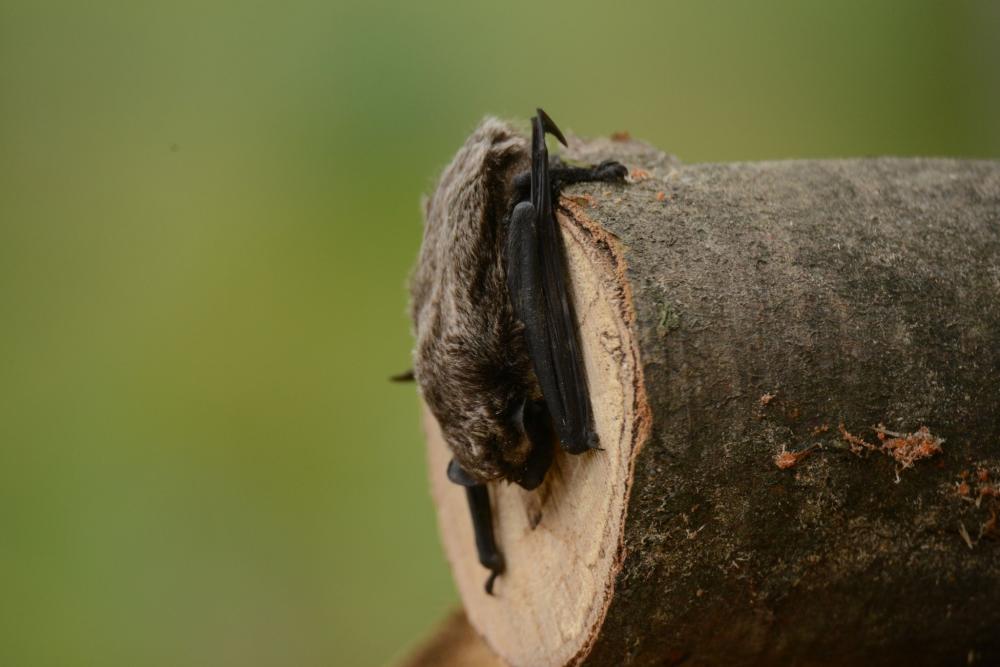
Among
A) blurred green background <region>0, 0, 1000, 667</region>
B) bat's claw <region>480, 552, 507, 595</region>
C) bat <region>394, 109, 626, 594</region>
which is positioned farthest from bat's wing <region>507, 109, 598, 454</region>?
blurred green background <region>0, 0, 1000, 667</region>

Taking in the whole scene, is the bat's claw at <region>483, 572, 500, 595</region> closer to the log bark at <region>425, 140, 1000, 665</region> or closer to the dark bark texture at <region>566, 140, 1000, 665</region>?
the log bark at <region>425, 140, 1000, 665</region>

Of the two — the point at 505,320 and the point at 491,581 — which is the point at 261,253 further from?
the point at 505,320

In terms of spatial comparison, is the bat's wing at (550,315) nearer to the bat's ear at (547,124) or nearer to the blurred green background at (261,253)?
the bat's ear at (547,124)

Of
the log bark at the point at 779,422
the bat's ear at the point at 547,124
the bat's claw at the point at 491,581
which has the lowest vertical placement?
the bat's claw at the point at 491,581

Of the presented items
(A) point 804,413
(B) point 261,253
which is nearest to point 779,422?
(A) point 804,413

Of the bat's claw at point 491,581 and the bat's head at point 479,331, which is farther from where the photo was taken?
the bat's claw at point 491,581

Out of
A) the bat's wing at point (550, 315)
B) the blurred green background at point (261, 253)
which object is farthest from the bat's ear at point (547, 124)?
the blurred green background at point (261, 253)

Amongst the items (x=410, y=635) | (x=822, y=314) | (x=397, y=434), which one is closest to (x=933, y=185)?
(x=822, y=314)
